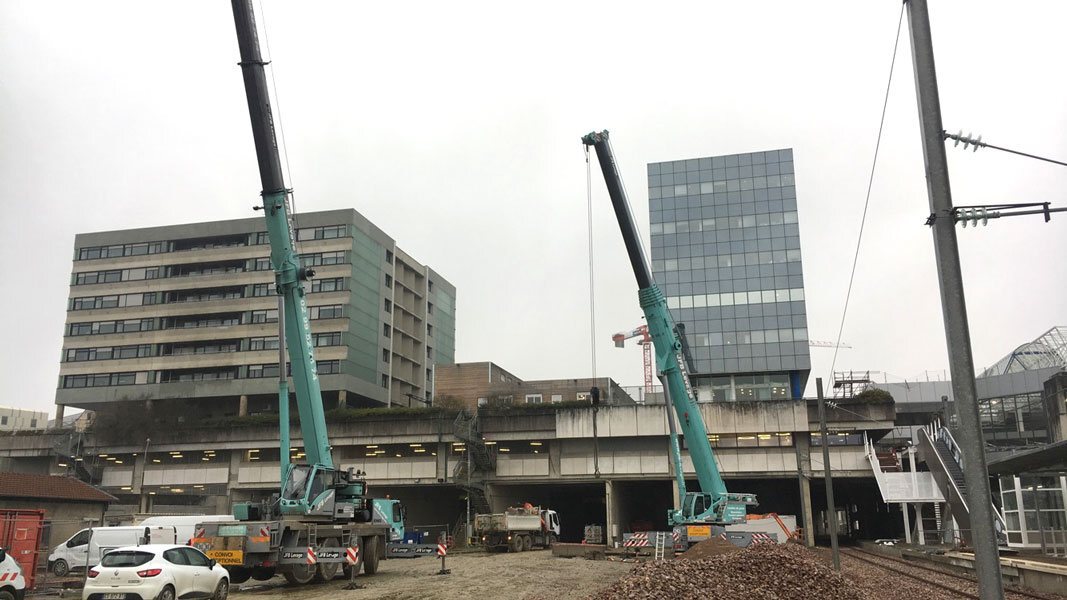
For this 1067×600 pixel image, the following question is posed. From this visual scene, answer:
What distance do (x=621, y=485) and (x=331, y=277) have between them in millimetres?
36109

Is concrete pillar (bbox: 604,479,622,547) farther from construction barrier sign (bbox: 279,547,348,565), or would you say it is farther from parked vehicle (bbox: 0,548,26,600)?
parked vehicle (bbox: 0,548,26,600)

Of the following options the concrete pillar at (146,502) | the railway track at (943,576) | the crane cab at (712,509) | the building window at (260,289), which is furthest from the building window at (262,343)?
the railway track at (943,576)

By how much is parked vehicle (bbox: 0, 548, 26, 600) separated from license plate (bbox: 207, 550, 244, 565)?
554 centimetres

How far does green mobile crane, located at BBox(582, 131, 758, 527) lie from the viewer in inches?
1200

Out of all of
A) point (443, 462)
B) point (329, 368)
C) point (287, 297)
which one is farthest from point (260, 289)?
point (287, 297)

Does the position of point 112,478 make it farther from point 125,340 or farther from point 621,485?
point 621,485

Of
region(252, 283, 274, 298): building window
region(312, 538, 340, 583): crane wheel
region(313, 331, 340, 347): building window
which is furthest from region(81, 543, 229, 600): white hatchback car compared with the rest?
region(252, 283, 274, 298): building window

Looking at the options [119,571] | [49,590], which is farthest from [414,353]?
[119,571]

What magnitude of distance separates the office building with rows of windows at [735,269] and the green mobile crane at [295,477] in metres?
61.3

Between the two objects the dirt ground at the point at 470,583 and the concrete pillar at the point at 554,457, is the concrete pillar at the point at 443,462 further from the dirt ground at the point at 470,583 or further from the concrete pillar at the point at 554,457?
the dirt ground at the point at 470,583

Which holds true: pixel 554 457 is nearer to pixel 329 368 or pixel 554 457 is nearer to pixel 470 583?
pixel 329 368

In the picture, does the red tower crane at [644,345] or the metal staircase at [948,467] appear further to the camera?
the red tower crane at [644,345]

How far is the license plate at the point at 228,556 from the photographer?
867 inches

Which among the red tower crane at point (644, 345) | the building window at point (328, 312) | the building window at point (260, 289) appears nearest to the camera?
the building window at point (328, 312)
